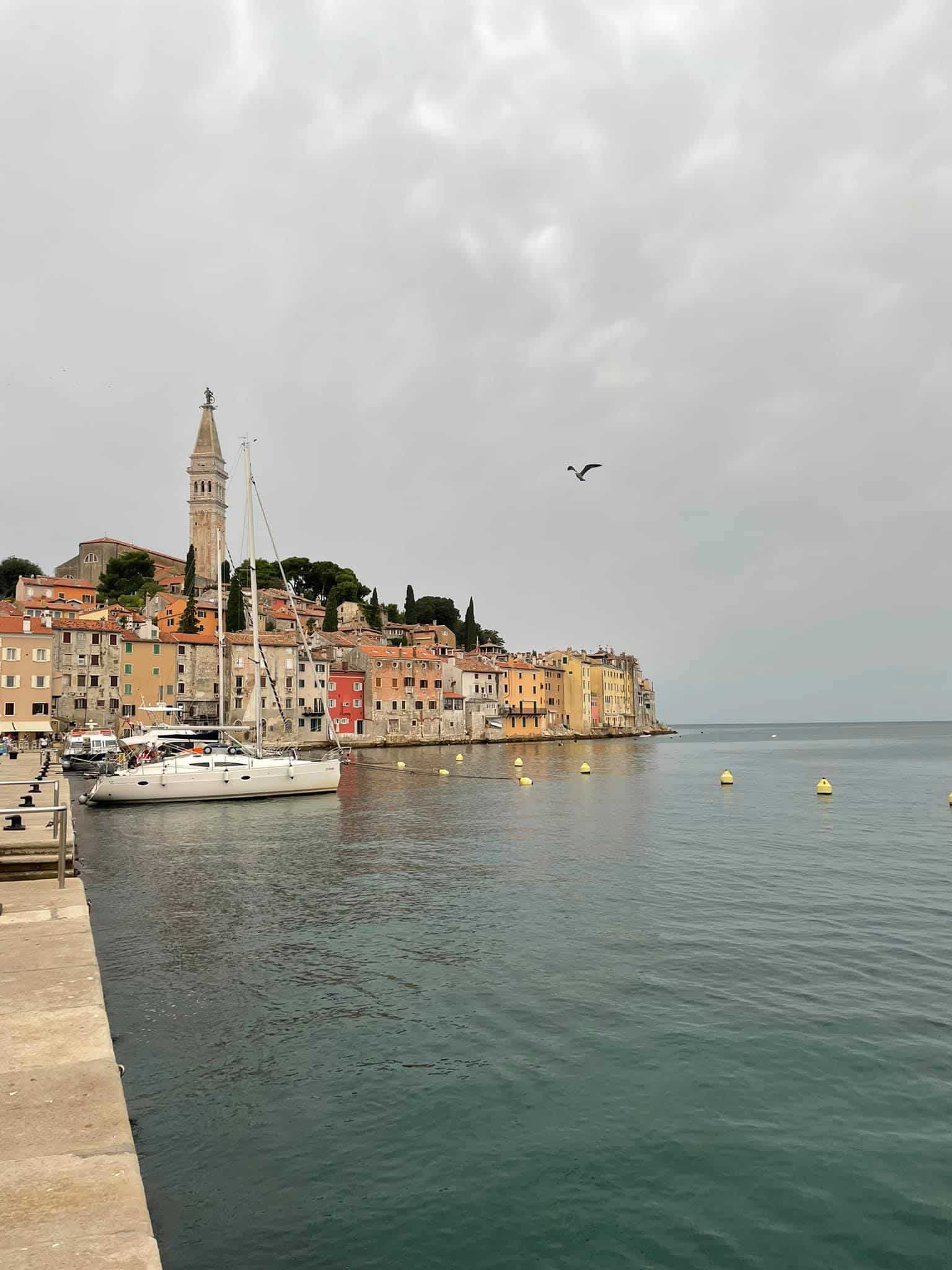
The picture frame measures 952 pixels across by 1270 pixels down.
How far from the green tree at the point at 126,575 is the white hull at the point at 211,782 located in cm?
8490

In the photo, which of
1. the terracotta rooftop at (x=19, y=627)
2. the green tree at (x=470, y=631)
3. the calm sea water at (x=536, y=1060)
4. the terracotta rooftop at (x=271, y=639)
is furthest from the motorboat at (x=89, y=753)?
the green tree at (x=470, y=631)

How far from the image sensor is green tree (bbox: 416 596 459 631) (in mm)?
138625

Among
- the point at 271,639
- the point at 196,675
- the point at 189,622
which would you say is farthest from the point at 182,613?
the point at 271,639

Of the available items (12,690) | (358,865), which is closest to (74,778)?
(12,690)

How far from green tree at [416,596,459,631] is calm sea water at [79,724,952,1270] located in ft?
379

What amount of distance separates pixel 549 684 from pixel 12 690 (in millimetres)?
73228

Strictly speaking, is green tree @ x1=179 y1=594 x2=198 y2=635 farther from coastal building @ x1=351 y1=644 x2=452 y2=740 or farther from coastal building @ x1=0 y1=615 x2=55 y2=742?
coastal building @ x1=0 y1=615 x2=55 y2=742

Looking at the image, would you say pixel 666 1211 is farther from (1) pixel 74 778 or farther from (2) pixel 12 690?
(2) pixel 12 690

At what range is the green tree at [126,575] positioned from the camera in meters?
117

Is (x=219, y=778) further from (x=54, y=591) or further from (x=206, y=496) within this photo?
(x=206, y=496)

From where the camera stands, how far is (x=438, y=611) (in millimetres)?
140750

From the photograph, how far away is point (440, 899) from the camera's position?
1875 cm

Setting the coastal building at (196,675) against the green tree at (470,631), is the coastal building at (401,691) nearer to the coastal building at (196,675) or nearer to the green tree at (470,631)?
the coastal building at (196,675)

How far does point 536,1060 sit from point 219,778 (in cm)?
3139
